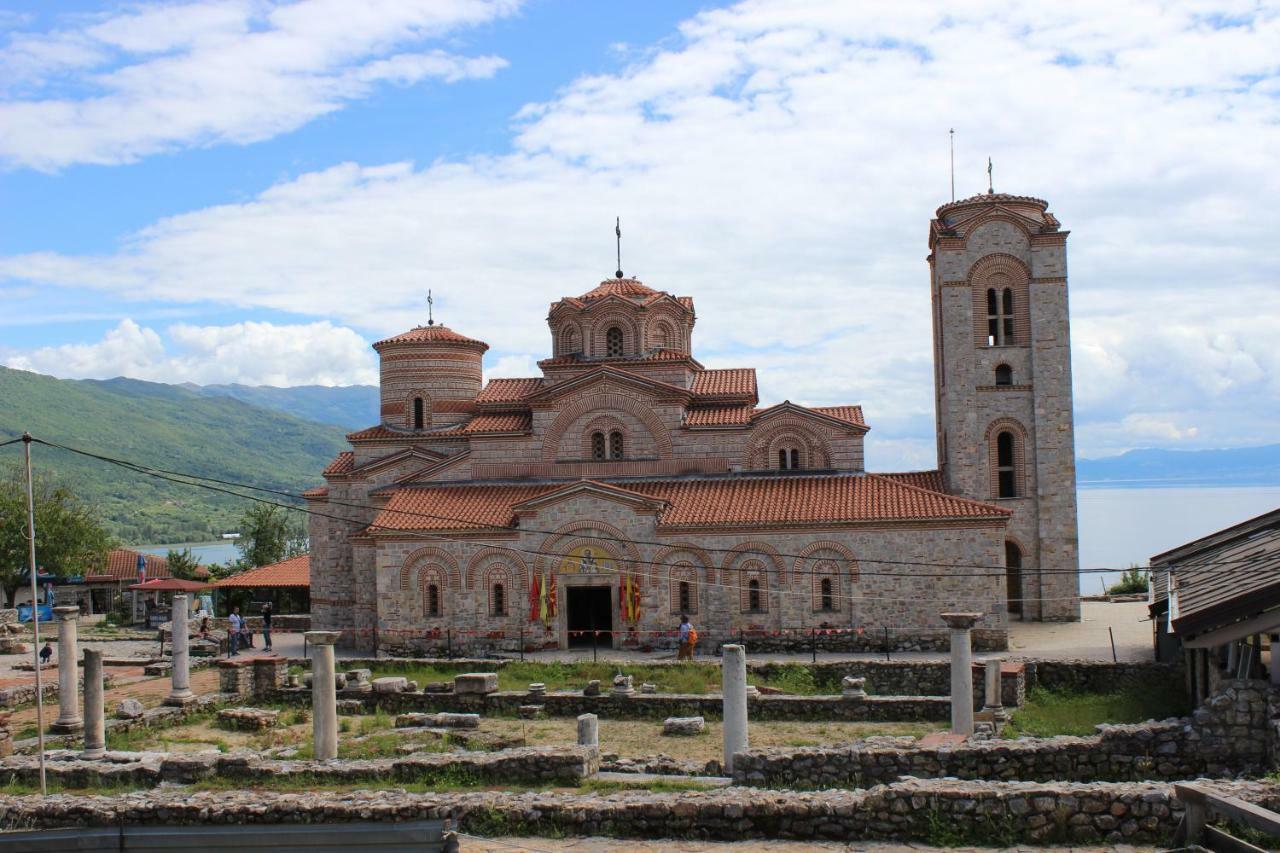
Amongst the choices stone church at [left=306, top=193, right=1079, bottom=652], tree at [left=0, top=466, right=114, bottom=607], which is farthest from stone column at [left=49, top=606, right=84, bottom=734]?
tree at [left=0, top=466, right=114, bottom=607]

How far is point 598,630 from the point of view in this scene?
29.2m

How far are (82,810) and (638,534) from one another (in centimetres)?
1763

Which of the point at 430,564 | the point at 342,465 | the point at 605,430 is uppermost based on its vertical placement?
the point at 605,430

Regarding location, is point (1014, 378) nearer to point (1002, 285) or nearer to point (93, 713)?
point (1002, 285)

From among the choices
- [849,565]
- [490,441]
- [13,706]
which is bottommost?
[13,706]

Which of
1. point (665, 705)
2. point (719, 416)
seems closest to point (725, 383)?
point (719, 416)

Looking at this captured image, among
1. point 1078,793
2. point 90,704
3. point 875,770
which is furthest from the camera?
point 90,704

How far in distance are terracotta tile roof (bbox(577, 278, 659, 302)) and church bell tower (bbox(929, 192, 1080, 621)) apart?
8649 mm

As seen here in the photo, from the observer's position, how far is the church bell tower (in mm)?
31188

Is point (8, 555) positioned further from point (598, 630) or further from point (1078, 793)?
point (1078, 793)

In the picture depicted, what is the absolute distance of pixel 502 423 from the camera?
32312 millimetres

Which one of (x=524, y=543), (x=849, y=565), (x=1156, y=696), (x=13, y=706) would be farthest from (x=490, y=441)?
(x=1156, y=696)

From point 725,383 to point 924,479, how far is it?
20.0ft

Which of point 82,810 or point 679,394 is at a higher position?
point 679,394
